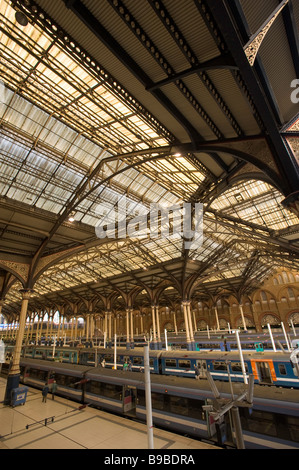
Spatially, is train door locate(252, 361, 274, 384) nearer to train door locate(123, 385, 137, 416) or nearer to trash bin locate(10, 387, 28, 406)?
train door locate(123, 385, 137, 416)

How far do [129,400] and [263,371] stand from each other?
27.7 ft

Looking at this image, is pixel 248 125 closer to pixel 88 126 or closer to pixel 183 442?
pixel 88 126

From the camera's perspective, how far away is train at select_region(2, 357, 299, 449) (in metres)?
8.16

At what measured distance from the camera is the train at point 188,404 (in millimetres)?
8164

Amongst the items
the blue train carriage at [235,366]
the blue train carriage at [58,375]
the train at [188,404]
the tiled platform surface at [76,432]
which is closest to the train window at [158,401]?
the train at [188,404]

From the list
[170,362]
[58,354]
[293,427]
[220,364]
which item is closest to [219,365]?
[220,364]

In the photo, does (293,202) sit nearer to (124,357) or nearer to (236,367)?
(236,367)

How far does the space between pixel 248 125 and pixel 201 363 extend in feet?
50.2

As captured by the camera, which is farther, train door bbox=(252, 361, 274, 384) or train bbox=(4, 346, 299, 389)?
train door bbox=(252, 361, 274, 384)

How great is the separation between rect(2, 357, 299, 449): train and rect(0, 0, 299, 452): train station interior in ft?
21.2

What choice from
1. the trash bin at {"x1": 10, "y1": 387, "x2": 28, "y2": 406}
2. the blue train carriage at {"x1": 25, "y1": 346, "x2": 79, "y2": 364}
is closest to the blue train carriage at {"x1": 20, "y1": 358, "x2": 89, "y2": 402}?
the trash bin at {"x1": 10, "y1": 387, "x2": 28, "y2": 406}

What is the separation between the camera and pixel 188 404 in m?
10.6

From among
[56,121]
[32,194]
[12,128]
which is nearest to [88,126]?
[56,121]

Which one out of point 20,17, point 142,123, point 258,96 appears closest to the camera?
point 20,17
